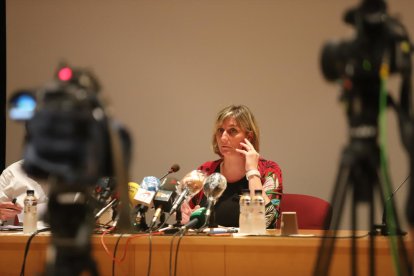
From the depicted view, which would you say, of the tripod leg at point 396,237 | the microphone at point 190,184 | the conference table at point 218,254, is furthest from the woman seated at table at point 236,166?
the tripod leg at point 396,237

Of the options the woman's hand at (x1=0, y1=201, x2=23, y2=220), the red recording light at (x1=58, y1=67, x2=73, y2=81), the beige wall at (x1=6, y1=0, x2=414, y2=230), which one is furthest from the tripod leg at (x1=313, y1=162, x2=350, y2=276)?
the beige wall at (x1=6, y1=0, x2=414, y2=230)

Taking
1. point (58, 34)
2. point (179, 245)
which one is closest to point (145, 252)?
point (179, 245)

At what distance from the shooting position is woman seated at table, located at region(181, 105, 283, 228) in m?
2.58

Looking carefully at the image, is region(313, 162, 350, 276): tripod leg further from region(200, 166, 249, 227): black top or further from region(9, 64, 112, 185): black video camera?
region(200, 166, 249, 227): black top

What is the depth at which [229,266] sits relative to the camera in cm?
194

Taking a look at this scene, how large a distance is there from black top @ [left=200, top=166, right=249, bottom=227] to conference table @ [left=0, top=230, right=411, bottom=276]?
51cm

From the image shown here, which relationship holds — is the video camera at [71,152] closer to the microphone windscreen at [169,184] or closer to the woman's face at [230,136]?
the microphone windscreen at [169,184]

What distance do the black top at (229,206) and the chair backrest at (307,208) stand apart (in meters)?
0.29

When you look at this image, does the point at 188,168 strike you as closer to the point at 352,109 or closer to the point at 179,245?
the point at 179,245

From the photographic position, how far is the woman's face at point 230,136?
2758mm

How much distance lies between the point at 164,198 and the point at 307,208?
100cm

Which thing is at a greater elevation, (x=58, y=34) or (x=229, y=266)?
(x=58, y=34)

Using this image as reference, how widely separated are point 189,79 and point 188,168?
62 centimetres

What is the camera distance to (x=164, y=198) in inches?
82.8
